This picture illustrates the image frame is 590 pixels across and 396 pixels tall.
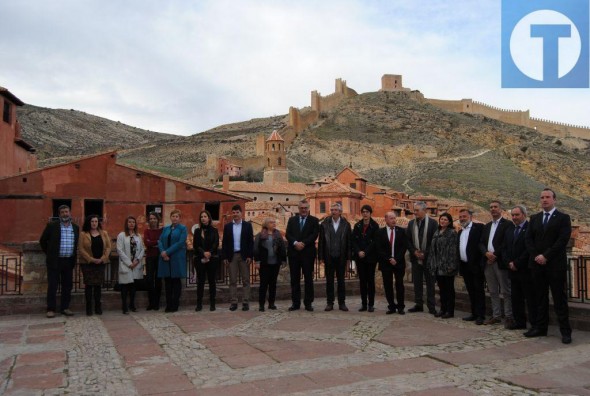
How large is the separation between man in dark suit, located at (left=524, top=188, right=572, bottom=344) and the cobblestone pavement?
27cm

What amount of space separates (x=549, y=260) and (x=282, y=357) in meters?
3.51

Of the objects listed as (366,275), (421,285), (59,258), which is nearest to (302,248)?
(366,275)

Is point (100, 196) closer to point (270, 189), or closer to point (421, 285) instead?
point (421, 285)

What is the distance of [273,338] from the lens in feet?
20.7

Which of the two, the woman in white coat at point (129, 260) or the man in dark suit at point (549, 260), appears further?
the woman in white coat at point (129, 260)

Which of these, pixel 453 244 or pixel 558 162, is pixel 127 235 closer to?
pixel 453 244

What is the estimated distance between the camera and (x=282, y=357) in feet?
17.8

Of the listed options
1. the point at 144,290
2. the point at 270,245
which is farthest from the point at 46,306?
the point at 270,245

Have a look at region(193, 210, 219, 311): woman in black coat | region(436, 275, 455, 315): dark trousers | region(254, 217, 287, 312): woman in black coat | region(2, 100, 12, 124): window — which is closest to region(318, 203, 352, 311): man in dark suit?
region(254, 217, 287, 312): woman in black coat

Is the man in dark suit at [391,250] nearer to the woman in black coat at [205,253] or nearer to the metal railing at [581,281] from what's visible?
the metal railing at [581,281]

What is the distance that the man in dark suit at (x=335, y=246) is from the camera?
8.71 meters

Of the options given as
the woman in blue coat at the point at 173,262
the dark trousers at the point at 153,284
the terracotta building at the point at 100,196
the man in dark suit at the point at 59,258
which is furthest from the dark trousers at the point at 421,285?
the terracotta building at the point at 100,196

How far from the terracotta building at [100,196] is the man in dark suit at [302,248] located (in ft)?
42.4

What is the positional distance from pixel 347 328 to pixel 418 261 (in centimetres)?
222
